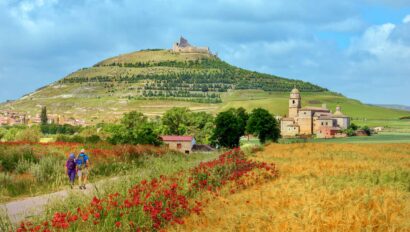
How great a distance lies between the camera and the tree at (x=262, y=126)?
303 ft

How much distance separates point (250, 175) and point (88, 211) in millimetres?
7465

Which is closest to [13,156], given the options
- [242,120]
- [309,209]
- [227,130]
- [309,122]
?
[309,209]

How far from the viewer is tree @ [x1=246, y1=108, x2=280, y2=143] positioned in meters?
92.4

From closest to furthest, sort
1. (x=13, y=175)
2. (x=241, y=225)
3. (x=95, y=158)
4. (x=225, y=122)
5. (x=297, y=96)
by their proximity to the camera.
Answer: (x=241, y=225) < (x=13, y=175) < (x=95, y=158) < (x=225, y=122) < (x=297, y=96)

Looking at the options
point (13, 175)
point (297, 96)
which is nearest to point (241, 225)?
point (13, 175)

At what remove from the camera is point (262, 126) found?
92.4 metres

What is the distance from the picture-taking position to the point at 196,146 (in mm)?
98500

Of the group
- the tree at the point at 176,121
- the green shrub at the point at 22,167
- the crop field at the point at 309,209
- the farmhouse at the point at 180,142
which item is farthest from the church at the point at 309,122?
the crop field at the point at 309,209

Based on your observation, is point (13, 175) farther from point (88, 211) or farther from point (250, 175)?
point (88, 211)

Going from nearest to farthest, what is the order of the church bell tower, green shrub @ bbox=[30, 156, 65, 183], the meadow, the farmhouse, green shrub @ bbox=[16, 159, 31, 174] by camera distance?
1. the meadow
2. green shrub @ bbox=[30, 156, 65, 183]
3. green shrub @ bbox=[16, 159, 31, 174]
4. the farmhouse
5. the church bell tower

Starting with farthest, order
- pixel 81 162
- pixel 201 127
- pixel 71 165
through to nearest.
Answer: pixel 201 127 → pixel 81 162 → pixel 71 165

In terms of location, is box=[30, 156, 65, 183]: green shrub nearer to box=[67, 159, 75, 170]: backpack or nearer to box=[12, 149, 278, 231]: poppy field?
box=[67, 159, 75, 170]: backpack

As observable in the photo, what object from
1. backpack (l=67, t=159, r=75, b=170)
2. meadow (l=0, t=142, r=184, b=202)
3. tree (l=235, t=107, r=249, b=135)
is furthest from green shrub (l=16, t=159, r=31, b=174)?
tree (l=235, t=107, r=249, b=135)

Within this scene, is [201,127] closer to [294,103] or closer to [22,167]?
[294,103]
